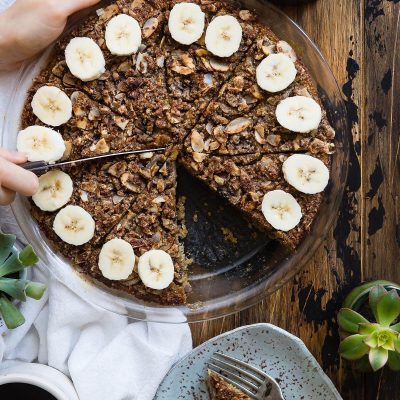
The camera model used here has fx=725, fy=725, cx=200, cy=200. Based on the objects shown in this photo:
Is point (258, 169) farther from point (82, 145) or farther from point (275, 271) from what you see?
point (82, 145)

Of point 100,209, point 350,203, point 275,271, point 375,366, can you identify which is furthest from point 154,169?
point 375,366

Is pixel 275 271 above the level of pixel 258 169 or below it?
below

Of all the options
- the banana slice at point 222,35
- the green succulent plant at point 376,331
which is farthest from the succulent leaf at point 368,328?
the banana slice at point 222,35

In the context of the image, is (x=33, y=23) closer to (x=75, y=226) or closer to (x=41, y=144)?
(x=41, y=144)

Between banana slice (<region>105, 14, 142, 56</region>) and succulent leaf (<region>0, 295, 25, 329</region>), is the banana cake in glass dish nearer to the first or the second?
banana slice (<region>105, 14, 142, 56</region>)

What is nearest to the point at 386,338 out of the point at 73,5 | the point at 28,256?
the point at 28,256

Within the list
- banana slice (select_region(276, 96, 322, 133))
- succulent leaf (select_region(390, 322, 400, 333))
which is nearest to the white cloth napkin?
succulent leaf (select_region(390, 322, 400, 333))
